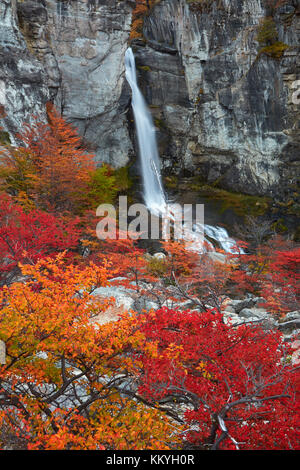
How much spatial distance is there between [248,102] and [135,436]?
24859 millimetres

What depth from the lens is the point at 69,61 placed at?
2114 centimetres

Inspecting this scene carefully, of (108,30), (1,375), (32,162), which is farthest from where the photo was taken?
(108,30)

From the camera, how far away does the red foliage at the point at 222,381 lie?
3.90m

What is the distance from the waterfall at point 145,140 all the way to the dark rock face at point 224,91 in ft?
2.71

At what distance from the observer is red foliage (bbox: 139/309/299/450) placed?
3904mm

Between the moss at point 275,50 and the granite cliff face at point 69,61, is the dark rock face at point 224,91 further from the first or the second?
the granite cliff face at point 69,61

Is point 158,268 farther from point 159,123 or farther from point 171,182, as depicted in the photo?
point 159,123

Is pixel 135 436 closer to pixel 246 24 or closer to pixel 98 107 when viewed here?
pixel 98 107

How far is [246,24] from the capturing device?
2367 centimetres

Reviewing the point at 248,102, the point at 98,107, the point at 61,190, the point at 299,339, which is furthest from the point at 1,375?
the point at 248,102

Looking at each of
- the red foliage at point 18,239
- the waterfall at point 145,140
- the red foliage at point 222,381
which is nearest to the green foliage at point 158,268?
the red foliage at point 18,239

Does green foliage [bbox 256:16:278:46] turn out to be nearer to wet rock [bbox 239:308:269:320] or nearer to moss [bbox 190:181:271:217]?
moss [bbox 190:181:271:217]

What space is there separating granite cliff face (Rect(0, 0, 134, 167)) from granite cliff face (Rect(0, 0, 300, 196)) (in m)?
0.06

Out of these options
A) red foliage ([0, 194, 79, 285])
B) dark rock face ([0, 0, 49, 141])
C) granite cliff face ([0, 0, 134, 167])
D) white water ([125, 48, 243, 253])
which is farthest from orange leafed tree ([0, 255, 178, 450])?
white water ([125, 48, 243, 253])
